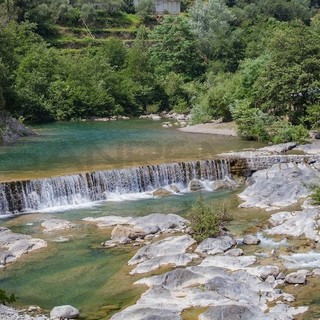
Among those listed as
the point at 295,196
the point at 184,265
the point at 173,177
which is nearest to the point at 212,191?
the point at 173,177

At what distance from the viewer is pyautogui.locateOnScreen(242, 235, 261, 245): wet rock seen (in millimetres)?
15695

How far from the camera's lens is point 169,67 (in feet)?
195

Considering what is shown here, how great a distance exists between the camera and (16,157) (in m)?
27.3

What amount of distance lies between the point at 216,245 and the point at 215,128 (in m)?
23.0

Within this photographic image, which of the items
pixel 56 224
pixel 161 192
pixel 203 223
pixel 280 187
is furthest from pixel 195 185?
pixel 203 223

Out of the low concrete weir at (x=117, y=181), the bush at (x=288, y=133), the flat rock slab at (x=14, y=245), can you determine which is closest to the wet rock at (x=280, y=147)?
the bush at (x=288, y=133)

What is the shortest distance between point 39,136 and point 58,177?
14.6 metres

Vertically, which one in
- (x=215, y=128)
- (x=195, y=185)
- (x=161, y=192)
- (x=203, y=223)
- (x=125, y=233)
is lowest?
(x=195, y=185)

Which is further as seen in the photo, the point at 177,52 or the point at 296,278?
the point at 177,52

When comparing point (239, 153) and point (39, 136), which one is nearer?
point (239, 153)

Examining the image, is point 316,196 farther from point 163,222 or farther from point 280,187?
point 163,222

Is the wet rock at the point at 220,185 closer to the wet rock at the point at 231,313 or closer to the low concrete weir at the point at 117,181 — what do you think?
the low concrete weir at the point at 117,181

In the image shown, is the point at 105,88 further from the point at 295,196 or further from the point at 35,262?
the point at 35,262

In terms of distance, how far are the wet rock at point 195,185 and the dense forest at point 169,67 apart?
8020mm
